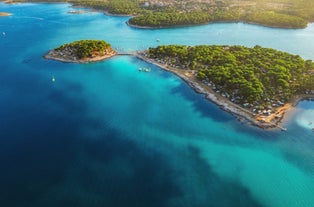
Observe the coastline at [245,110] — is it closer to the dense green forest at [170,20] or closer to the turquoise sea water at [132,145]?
the turquoise sea water at [132,145]

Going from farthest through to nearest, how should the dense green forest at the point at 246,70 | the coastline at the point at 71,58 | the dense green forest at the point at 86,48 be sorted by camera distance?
1. the dense green forest at the point at 86,48
2. the coastline at the point at 71,58
3. the dense green forest at the point at 246,70

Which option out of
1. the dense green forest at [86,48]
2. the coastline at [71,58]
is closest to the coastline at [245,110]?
the coastline at [71,58]

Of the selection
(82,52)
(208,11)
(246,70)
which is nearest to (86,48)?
(82,52)

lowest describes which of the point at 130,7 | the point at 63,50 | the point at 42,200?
the point at 42,200

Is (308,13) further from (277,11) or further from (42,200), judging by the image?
(42,200)

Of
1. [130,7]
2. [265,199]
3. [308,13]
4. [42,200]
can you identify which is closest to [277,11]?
[308,13]

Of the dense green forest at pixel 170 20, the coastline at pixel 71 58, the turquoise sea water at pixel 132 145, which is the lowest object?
the turquoise sea water at pixel 132 145

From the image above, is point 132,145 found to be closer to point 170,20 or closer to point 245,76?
point 245,76
